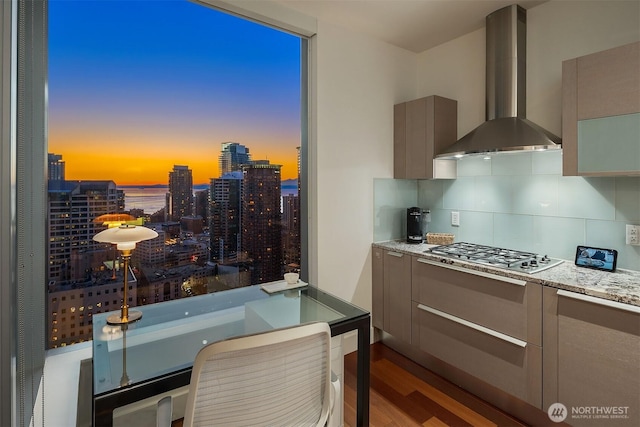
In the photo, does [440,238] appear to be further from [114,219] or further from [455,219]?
[114,219]

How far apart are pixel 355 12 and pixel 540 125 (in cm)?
156

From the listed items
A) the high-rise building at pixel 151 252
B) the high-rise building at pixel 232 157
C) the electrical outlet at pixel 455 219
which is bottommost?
the high-rise building at pixel 151 252

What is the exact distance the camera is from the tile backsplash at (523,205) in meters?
1.95

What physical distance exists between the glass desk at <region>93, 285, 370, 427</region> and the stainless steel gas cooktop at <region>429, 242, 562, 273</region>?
1.04 m

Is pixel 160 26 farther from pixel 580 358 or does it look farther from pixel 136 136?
pixel 580 358

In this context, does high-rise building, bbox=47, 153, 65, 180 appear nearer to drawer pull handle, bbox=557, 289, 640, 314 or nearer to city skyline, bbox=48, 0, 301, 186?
city skyline, bbox=48, 0, 301, 186

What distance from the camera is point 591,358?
1.61m

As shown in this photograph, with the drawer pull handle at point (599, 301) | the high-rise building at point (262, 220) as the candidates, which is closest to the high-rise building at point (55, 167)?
the high-rise building at point (262, 220)

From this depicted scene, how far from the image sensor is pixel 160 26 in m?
2.00

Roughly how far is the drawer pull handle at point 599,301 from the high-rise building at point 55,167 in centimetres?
270

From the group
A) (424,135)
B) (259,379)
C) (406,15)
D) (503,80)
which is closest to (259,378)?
(259,379)

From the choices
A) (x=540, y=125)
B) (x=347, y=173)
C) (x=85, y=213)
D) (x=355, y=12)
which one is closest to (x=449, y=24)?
(x=355, y=12)

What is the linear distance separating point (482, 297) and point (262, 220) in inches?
62.4

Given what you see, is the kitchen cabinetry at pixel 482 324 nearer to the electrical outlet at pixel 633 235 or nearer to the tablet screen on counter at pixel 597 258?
the tablet screen on counter at pixel 597 258
